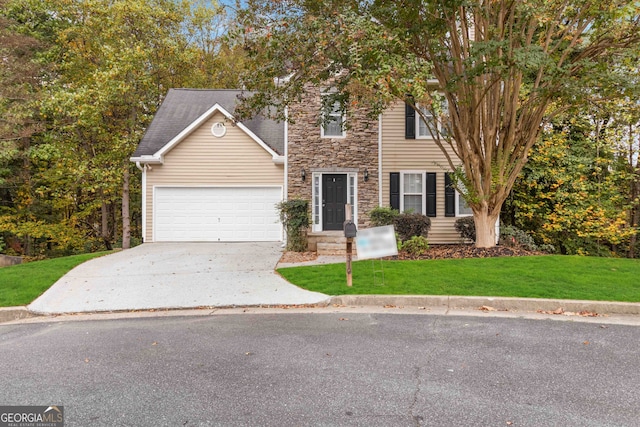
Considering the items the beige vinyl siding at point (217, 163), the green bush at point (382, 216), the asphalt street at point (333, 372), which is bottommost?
the asphalt street at point (333, 372)

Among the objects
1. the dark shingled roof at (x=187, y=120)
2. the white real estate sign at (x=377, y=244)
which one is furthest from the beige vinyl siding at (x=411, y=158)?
the white real estate sign at (x=377, y=244)

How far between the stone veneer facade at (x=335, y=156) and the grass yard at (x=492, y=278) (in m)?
4.61

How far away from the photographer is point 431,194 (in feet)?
43.4

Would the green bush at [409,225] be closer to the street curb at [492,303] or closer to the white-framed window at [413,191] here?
the white-framed window at [413,191]

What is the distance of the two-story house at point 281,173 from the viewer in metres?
13.1

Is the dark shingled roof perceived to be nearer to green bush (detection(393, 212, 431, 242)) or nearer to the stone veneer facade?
the stone veneer facade

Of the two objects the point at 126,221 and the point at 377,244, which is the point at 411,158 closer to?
the point at 377,244

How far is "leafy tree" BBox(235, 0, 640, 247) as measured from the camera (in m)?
6.82

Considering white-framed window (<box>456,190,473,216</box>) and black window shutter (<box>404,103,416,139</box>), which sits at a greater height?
black window shutter (<box>404,103,416,139</box>)

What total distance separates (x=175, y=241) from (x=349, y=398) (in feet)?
40.0

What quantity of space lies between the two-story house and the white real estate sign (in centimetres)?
600

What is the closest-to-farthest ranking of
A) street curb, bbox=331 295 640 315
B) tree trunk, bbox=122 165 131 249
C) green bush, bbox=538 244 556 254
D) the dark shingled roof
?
street curb, bbox=331 295 640 315, green bush, bbox=538 244 556 254, the dark shingled roof, tree trunk, bbox=122 165 131 249

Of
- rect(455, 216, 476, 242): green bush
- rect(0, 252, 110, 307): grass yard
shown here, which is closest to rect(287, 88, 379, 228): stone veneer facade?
rect(455, 216, 476, 242): green bush

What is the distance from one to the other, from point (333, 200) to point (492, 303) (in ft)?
25.4
